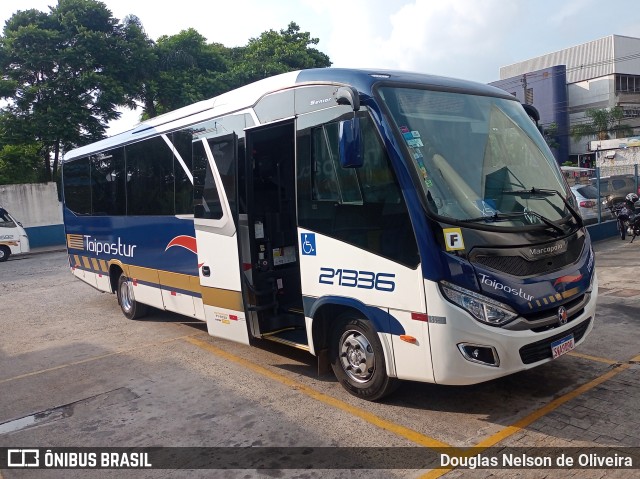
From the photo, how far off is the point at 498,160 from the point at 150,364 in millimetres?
4838

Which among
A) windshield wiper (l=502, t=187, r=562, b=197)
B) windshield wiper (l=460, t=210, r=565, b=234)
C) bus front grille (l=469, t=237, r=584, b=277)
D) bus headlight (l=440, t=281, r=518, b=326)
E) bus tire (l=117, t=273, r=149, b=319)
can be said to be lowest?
bus tire (l=117, t=273, r=149, b=319)

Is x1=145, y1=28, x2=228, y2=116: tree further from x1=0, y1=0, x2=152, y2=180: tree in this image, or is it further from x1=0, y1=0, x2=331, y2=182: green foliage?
x1=0, y1=0, x2=152, y2=180: tree

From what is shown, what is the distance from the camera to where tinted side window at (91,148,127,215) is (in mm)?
9266

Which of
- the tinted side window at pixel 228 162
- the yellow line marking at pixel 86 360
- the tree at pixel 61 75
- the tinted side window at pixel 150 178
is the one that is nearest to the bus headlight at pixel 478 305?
the tinted side window at pixel 228 162

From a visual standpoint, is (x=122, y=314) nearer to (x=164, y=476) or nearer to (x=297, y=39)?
(x=164, y=476)

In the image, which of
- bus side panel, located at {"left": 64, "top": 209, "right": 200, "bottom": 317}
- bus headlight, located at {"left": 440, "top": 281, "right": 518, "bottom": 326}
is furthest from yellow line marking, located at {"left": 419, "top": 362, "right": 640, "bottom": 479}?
bus side panel, located at {"left": 64, "top": 209, "right": 200, "bottom": 317}

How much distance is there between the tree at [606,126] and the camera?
4759cm

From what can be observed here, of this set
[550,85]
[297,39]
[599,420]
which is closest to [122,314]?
[599,420]

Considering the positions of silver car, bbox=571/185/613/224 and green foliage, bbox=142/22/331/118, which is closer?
silver car, bbox=571/185/613/224

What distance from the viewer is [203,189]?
6.81 metres

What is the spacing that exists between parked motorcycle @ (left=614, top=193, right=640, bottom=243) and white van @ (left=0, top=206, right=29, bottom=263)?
21.3 metres

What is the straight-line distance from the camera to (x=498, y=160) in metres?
4.92

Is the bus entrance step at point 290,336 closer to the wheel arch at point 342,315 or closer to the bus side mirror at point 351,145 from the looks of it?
the wheel arch at point 342,315

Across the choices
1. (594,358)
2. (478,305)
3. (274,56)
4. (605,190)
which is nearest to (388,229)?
(478,305)
